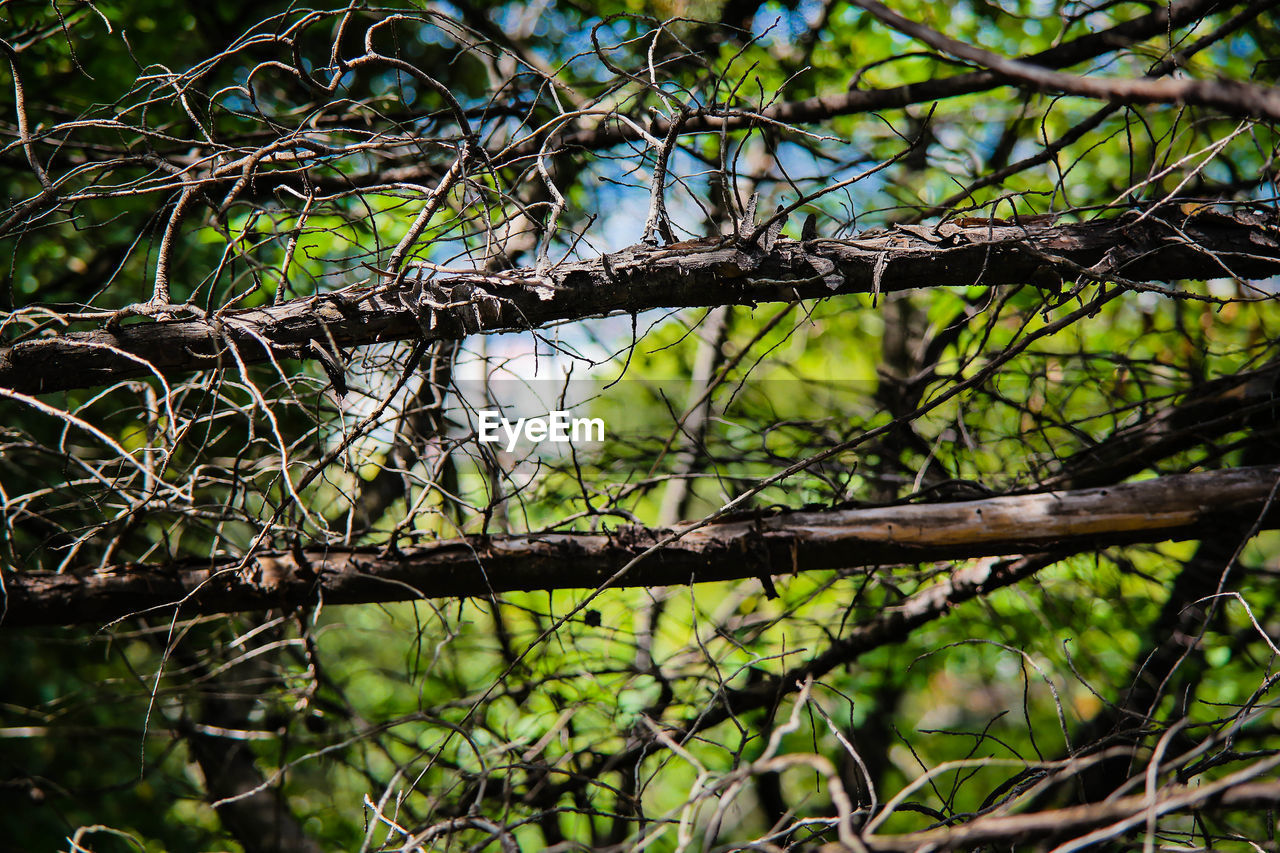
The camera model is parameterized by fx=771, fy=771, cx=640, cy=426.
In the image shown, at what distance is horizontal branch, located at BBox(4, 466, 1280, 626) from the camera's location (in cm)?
204

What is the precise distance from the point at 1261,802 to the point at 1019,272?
3.76 feet

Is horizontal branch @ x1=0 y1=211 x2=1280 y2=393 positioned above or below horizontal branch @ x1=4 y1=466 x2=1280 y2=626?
above

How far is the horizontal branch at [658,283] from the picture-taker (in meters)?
1.62

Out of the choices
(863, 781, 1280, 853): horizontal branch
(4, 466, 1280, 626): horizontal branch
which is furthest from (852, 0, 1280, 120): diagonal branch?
(4, 466, 1280, 626): horizontal branch

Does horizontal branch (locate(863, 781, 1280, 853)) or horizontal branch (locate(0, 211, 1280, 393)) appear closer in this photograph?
horizontal branch (locate(863, 781, 1280, 853))

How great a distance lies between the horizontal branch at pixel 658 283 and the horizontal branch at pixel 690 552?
605 millimetres

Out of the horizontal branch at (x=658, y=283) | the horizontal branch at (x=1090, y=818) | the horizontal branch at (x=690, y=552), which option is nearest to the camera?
the horizontal branch at (x=1090, y=818)

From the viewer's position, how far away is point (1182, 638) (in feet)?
9.34

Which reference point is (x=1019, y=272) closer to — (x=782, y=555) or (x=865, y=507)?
(x=865, y=507)

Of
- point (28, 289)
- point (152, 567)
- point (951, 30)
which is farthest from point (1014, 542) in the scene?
point (28, 289)

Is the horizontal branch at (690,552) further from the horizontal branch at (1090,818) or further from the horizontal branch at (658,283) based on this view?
the horizontal branch at (1090,818)

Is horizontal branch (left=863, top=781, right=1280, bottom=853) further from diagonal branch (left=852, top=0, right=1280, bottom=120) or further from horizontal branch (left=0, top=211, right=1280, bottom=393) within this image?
horizontal branch (left=0, top=211, right=1280, bottom=393)

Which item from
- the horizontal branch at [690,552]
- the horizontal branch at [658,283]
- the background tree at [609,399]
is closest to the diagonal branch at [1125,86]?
the background tree at [609,399]

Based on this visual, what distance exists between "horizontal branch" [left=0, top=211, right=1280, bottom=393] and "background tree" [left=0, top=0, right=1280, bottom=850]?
0.03ft
